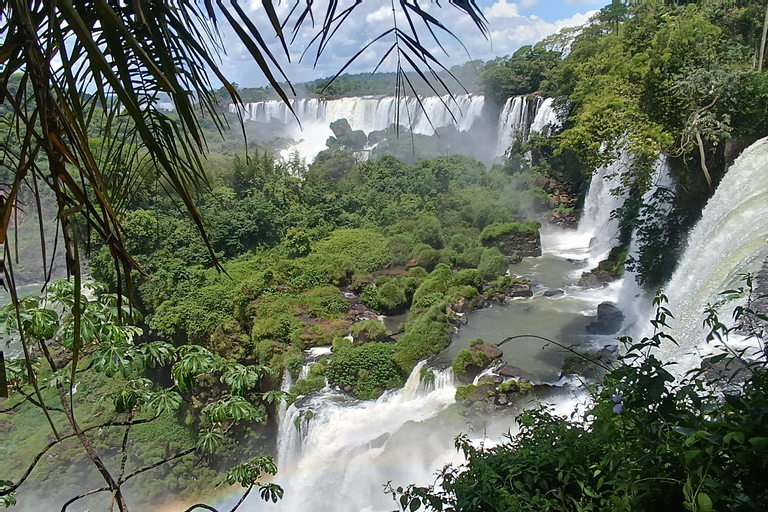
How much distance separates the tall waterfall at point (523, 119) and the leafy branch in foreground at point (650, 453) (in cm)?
1636

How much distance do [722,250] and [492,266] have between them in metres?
6.19

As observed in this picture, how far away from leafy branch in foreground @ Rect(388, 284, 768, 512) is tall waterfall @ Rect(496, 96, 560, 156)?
16.4 metres

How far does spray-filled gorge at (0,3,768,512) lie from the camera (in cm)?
178

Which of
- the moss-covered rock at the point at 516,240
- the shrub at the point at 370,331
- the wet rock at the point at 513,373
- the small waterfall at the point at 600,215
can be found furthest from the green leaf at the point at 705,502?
the moss-covered rock at the point at 516,240

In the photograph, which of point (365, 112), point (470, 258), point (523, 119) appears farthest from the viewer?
point (365, 112)

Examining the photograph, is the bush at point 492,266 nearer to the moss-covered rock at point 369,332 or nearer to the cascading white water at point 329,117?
the moss-covered rock at point 369,332

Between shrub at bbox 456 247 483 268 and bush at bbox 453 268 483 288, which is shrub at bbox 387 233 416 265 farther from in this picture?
bush at bbox 453 268 483 288

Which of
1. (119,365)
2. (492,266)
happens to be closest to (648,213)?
(492,266)

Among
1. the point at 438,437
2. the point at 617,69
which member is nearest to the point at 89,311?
the point at 438,437

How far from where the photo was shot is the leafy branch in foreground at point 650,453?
1.06 m

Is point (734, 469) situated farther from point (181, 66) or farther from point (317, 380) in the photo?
point (317, 380)

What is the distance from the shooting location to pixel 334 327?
31.7 feet

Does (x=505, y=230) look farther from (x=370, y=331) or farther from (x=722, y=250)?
(x=722, y=250)

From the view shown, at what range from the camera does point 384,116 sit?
25.4m
